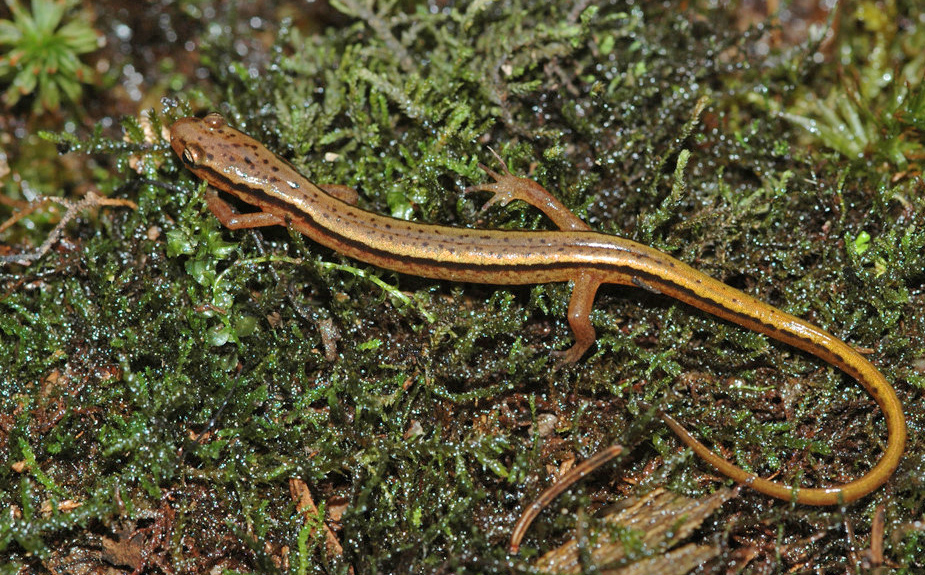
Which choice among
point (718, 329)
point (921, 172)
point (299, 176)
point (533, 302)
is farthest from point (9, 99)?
point (921, 172)

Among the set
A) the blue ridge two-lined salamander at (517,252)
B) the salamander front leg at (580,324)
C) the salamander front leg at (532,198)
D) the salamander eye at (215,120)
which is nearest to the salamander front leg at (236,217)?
the blue ridge two-lined salamander at (517,252)

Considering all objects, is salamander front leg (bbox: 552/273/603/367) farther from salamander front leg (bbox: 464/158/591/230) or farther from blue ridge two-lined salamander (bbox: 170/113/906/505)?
salamander front leg (bbox: 464/158/591/230)

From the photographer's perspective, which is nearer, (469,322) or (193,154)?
(469,322)

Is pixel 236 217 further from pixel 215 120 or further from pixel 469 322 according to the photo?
pixel 469 322

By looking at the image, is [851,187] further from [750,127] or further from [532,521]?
[532,521]

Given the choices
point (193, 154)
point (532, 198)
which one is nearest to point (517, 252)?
point (532, 198)

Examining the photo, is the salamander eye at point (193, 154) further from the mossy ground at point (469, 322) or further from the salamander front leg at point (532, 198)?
the salamander front leg at point (532, 198)
